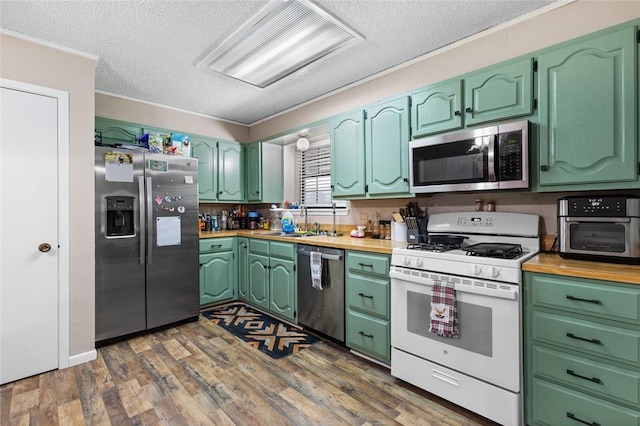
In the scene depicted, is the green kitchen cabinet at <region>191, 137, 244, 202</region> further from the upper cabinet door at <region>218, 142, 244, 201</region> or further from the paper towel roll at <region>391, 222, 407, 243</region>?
the paper towel roll at <region>391, 222, 407, 243</region>

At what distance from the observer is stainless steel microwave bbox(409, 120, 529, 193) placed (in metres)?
1.86

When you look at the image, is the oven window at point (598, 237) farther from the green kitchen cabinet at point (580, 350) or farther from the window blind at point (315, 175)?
the window blind at point (315, 175)

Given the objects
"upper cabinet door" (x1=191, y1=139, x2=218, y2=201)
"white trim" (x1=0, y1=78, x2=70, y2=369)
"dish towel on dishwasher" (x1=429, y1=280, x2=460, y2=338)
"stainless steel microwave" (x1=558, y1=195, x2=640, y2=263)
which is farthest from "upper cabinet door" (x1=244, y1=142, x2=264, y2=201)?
"stainless steel microwave" (x1=558, y1=195, x2=640, y2=263)

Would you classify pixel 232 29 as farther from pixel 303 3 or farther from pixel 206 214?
pixel 206 214

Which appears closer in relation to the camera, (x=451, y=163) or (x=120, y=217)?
(x=451, y=163)

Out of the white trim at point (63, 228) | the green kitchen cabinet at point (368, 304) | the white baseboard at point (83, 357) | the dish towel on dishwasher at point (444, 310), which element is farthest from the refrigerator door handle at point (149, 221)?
the dish towel on dishwasher at point (444, 310)

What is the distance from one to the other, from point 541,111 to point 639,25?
1.73ft

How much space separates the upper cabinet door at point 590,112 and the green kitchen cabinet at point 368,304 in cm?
118

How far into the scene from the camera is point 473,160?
2059 mm

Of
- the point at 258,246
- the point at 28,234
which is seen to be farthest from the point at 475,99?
the point at 28,234

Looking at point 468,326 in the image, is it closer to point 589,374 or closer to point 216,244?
point 589,374

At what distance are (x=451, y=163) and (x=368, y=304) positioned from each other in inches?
47.2

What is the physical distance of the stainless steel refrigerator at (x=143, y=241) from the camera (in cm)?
263

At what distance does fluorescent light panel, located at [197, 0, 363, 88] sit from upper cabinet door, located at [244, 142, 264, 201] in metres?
1.35
